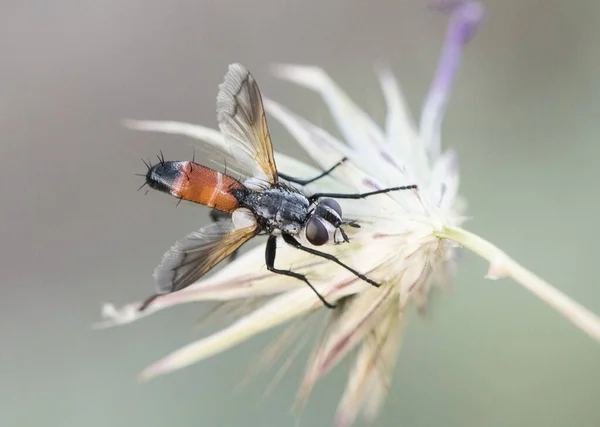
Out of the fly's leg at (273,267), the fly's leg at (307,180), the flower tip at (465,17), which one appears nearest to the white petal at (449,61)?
the flower tip at (465,17)

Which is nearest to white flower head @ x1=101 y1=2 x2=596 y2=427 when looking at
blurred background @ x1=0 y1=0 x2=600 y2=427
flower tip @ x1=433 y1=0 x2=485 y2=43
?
flower tip @ x1=433 y1=0 x2=485 y2=43

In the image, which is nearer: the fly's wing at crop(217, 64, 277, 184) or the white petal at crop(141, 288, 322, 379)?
the white petal at crop(141, 288, 322, 379)

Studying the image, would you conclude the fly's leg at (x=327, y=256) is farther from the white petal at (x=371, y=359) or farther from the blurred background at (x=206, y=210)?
the blurred background at (x=206, y=210)

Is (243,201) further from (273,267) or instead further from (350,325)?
(350,325)

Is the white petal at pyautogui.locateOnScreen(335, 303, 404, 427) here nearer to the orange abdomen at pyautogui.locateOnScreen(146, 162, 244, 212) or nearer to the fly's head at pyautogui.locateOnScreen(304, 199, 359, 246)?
the fly's head at pyautogui.locateOnScreen(304, 199, 359, 246)

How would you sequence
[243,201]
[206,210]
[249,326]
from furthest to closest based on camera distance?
[206,210], [243,201], [249,326]

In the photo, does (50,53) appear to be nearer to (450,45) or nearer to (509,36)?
(509,36)

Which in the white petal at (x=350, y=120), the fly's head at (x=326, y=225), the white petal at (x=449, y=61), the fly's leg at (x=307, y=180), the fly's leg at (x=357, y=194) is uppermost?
the white petal at (x=449, y=61)

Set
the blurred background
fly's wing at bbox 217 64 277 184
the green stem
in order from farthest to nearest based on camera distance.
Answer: the blurred background → fly's wing at bbox 217 64 277 184 → the green stem

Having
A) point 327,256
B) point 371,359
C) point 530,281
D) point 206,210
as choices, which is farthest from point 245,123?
point 206,210
